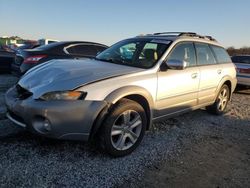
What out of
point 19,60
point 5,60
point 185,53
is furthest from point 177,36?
point 5,60

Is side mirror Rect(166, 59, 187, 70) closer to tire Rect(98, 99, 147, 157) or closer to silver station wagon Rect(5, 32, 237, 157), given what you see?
silver station wagon Rect(5, 32, 237, 157)

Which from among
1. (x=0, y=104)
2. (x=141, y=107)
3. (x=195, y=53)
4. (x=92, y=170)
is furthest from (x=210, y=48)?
(x=0, y=104)

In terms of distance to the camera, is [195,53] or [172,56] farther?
[195,53]

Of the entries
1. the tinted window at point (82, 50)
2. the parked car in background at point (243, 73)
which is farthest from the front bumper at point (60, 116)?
the parked car in background at point (243, 73)

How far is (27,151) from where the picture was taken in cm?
357

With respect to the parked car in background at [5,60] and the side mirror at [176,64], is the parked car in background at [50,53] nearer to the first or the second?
the parked car in background at [5,60]

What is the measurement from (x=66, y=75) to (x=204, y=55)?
9.89 ft

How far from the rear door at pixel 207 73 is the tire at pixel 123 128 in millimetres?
1799

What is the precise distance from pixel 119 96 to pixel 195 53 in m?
2.26

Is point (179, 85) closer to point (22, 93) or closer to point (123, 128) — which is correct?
point (123, 128)

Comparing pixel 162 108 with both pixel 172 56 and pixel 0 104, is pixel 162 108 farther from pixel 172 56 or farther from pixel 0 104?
pixel 0 104

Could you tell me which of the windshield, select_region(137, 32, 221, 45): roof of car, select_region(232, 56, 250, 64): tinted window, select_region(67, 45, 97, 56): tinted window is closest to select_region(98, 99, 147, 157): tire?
the windshield

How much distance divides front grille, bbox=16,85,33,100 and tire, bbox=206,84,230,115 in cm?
404

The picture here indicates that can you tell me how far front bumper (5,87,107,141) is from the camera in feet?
10.4
